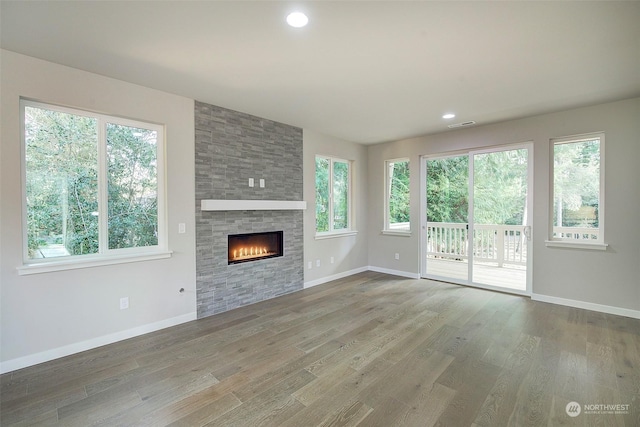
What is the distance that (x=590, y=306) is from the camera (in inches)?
147

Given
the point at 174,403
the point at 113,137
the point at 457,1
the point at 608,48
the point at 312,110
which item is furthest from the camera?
the point at 312,110

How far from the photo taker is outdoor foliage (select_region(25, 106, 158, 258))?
102 inches

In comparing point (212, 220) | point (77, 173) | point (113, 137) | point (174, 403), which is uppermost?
point (113, 137)

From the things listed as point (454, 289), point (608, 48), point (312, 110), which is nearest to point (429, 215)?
point (454, 289)

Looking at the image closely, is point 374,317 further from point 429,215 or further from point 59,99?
point 59,99

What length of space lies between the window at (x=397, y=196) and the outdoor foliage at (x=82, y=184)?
4149 millimetres

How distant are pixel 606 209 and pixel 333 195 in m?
3.81

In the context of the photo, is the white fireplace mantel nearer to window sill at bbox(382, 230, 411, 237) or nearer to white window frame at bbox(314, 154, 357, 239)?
white window frame at bbox(314, 154, 357, 239)

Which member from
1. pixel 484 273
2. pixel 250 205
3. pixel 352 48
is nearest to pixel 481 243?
pixel 484 273

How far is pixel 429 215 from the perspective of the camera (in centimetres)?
537

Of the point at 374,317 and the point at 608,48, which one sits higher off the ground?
the point at 608,48

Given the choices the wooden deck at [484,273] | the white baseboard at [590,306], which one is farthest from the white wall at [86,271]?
the white baseboard at [590,306]

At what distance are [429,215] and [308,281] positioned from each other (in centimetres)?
252
